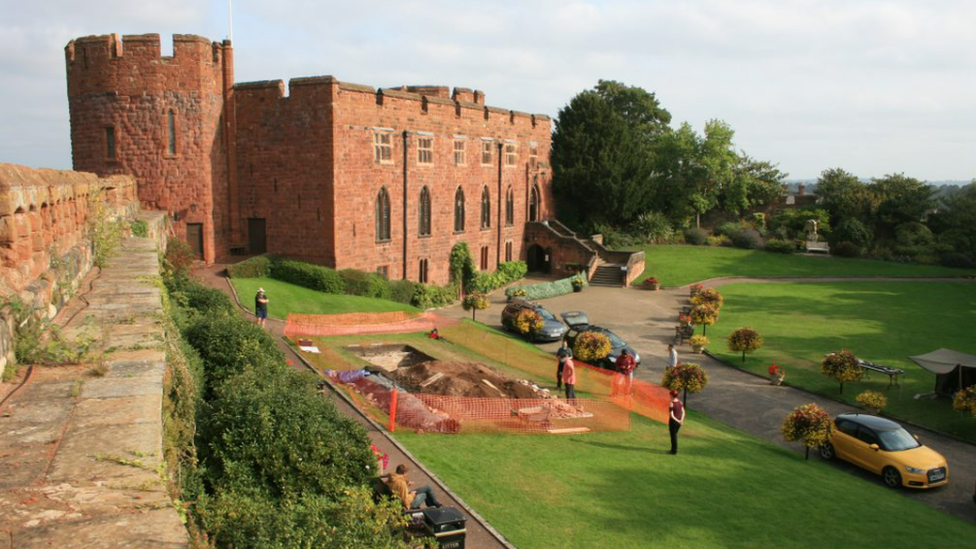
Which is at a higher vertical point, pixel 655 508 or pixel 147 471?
pixel 147 471

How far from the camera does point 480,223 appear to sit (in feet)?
144

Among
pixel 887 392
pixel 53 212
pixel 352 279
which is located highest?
pixel 53 212

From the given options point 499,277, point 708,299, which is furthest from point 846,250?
point 499,277

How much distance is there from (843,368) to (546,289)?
19611mm

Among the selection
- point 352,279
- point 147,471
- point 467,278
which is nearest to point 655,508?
point 147,471

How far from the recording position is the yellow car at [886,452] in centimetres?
1541

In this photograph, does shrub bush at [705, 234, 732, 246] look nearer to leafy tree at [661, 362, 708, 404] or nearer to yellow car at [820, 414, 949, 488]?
leafy tree at [661, 362, 708, 404]

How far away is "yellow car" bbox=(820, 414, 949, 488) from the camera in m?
15.4

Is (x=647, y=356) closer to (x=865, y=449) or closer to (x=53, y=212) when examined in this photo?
(x=865, y=449)

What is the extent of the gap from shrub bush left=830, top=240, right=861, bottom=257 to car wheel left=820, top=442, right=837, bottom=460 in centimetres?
3754

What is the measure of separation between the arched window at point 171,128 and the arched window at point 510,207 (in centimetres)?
2204

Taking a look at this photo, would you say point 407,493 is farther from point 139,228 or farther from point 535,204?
point 535,204

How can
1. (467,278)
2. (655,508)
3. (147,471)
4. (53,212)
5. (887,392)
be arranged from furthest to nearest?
(467,278)
(887,392)
(655,508)
(53,212)
(147,471)

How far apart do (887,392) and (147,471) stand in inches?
895
